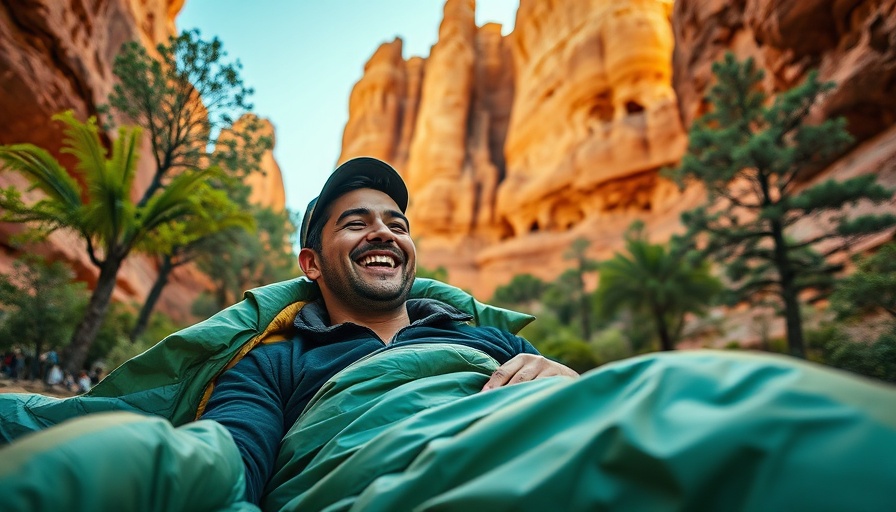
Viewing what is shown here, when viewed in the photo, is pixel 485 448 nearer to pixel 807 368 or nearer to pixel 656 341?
pixel 807 368

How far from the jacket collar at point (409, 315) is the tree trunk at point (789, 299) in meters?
10.1

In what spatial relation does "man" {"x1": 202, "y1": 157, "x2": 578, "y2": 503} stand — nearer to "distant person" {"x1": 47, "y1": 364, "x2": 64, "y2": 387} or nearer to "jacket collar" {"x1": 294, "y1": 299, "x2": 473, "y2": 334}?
"jacket collar" {"x1": 294, "y1": 299, "x2": 473, "y2": 334}

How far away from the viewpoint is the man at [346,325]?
136cm

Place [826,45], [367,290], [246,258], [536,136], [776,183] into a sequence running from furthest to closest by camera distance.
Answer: [536,136], [246,258], [826,45], [776,183], [367,290]

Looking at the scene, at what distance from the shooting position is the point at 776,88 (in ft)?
54.7

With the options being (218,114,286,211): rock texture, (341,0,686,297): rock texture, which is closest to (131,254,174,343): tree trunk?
(341,0,686,297): rock texture

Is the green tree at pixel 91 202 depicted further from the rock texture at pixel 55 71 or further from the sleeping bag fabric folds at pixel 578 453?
the sleeping bag fabric folds at pixel 578 453

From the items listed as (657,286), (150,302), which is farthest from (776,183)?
(150,302)

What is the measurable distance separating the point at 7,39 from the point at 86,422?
14168 millimetres

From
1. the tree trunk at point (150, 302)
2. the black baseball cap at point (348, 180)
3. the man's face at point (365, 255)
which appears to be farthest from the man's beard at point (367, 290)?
the tree trunk at point (150, 302)

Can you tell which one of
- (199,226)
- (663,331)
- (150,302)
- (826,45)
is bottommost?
(663,331)

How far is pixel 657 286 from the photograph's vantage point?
13180 millimetres

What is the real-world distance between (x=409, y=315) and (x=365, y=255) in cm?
39

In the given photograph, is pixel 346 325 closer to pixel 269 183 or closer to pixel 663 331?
pixel 663 331
